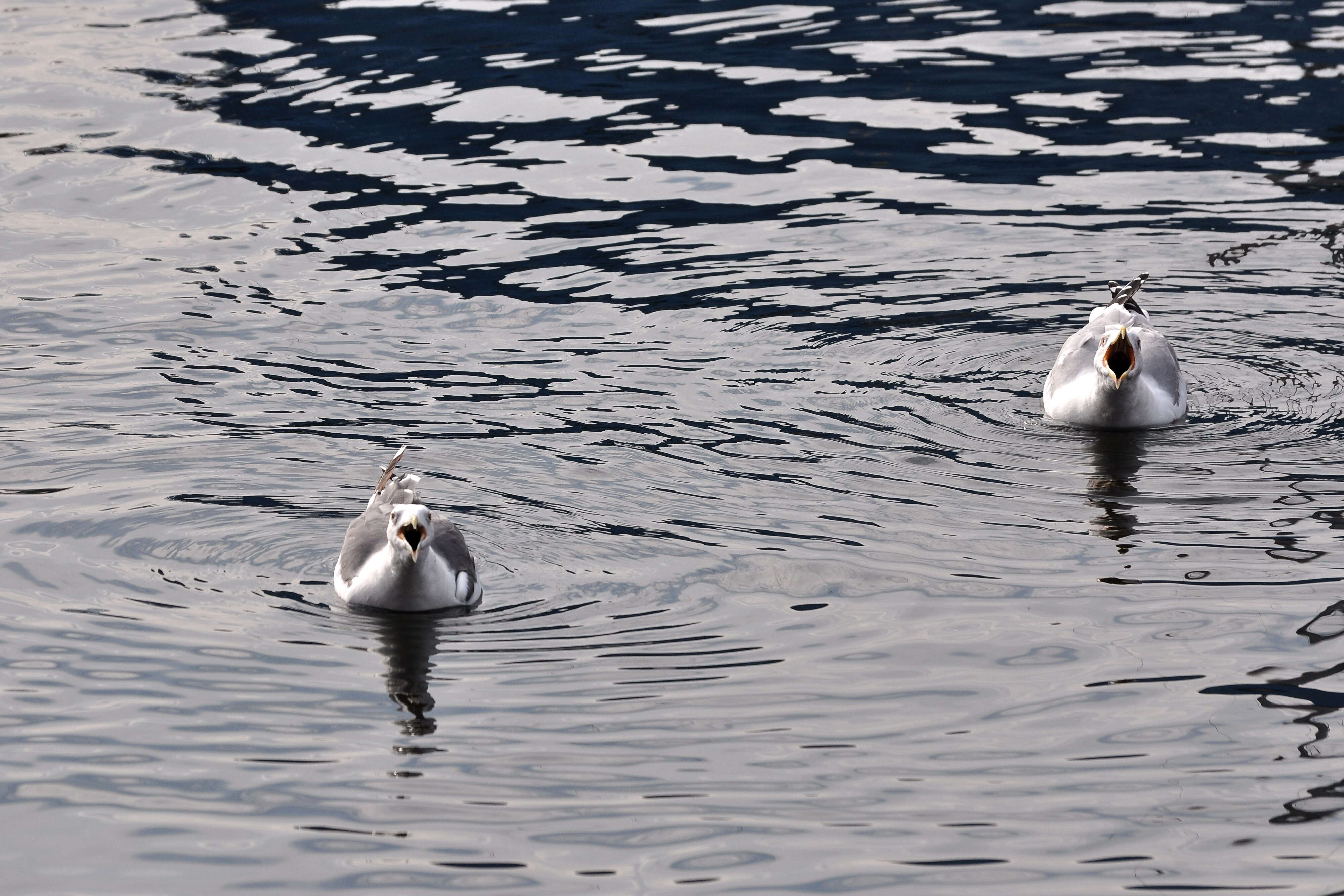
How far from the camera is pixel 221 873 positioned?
8719 millimetres

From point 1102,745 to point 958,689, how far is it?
990 millimetres

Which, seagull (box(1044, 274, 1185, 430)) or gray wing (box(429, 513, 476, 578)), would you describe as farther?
seagull (box(1044, 274, 1185, 430))

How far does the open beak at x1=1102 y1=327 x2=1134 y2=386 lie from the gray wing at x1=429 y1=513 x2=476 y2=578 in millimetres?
5757

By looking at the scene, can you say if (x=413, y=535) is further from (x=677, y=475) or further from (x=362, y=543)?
(x=677, y=475)

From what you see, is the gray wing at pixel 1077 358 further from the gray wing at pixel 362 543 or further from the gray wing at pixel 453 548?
the gray wing at pixel 362 543

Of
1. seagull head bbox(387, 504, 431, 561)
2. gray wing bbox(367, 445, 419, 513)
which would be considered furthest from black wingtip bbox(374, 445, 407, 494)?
seagull head bbox(387, 504, 431, 561)

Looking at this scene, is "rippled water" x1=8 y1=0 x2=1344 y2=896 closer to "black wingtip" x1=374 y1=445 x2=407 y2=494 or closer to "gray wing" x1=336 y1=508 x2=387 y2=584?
"gray wing" x1=336 y1=508 x2=387 y2=584

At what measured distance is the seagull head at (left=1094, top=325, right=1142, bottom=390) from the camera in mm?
14805

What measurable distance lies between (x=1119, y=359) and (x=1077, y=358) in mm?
638

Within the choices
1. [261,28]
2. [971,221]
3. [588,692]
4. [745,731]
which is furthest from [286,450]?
[261,28]

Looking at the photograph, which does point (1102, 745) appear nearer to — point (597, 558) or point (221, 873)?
point (597, 558)

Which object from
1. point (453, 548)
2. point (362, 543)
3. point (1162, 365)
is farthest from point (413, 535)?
point (1162, 365)

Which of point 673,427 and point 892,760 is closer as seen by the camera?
point 892,760

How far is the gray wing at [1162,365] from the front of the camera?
15.1m
